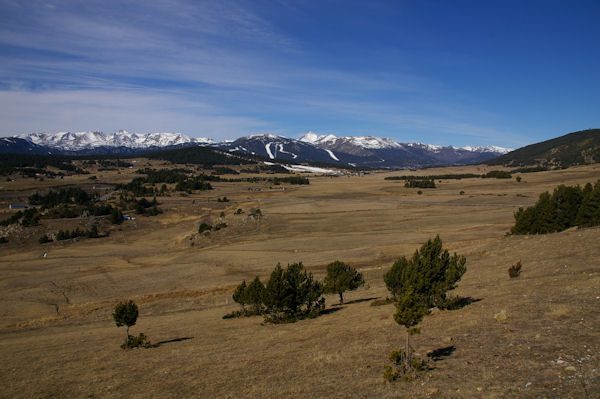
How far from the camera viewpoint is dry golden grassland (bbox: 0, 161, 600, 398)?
1260cm

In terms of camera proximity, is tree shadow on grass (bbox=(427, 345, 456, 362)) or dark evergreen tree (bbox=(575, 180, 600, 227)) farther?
dark evergreen tree (bbox=(575, 180, 600, 227))

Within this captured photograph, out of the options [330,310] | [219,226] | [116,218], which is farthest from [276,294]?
[116,218]

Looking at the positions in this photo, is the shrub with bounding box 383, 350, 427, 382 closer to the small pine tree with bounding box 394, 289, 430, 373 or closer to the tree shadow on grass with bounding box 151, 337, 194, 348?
the small pine tree with bounding box 394, 289, 430, 373

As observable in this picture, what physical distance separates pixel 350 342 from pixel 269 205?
101666 mm

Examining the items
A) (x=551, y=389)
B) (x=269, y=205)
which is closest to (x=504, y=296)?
(x=551, y=389)

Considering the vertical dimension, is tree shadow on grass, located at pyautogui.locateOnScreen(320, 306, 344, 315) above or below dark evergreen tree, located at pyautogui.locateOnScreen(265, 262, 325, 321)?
below

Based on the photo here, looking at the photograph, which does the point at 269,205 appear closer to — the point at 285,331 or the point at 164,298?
the point at 164,298

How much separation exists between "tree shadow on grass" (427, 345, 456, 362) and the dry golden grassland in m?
0.13

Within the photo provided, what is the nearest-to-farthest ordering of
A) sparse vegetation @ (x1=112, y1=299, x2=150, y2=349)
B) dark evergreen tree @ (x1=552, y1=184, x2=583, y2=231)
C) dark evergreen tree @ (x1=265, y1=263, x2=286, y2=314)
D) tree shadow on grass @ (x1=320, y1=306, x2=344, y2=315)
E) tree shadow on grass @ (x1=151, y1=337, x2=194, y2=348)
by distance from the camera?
1. sparse vegetation @ (x1=112, y1=299, x2=150, y2=349)
2. tree shadow on grass @ (x1=151, y1=337, x2=194, y2=348)
3. dark evergreen tree @ (x1=265, y1=263, x2=286, y2=314)
4. tree shadow on grass @ (x1=320, y1=306, x2=344, y2=315)
5. dark evergreen tree @ (x1=552, y1=184, x2=583, y2=231)

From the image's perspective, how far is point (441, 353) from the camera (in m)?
14.9

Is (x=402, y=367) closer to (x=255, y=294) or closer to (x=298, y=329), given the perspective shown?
(x=298, y=329)

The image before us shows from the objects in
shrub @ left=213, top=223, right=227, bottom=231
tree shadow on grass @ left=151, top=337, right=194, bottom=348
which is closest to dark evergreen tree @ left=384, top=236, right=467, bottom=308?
tree shadow on grass @ left=151, top=337, right=194, bottom=348

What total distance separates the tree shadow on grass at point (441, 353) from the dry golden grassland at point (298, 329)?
131 mm

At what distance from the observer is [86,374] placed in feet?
56.7
